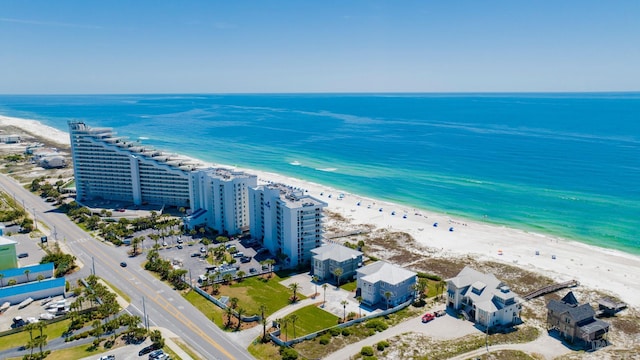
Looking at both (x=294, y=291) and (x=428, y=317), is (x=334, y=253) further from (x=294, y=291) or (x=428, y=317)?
(x=428, y=317)

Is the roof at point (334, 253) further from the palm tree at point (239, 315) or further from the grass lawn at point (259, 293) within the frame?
the palm tree at point (239, 315)

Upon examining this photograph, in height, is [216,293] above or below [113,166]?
below

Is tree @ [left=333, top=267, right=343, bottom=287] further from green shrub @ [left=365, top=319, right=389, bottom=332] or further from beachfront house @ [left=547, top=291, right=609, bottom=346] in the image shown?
beachfront house @ [left=547, top=291, right=609, bottom=346]

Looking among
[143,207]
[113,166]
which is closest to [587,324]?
[143,207]

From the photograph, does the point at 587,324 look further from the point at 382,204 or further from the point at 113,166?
the point at 113,166

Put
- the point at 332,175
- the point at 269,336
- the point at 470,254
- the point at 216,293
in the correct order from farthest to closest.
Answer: the point at 332,175
the point at 470,254
the point at 216,293
the point at 269,336

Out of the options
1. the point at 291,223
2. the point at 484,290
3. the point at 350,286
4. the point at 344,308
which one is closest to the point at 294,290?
the point at 344,308
